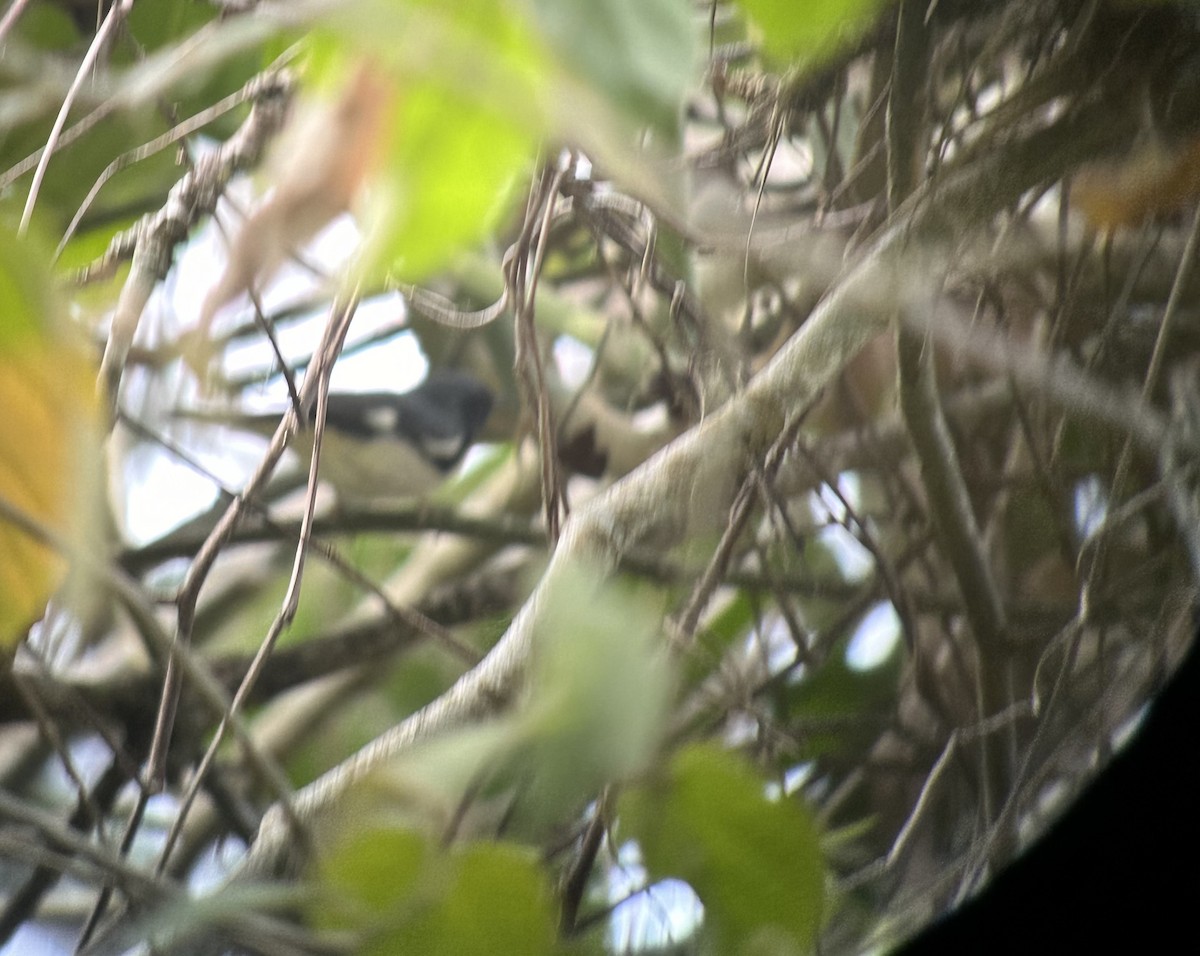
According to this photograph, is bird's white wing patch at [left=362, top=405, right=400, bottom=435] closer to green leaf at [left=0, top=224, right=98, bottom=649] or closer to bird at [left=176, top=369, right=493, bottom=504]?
bird at [left=176, top=369, right=493, bottom=504]

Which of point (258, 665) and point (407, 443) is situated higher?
point (407, 443)

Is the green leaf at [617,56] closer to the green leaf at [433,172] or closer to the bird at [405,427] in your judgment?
the green leaf at [433,172]

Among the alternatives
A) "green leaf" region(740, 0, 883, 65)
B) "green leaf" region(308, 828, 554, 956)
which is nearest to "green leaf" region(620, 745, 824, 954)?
"green leaf" region(308, 828, 554, 956)

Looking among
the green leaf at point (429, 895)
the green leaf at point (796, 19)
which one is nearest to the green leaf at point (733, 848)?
the green leaf at point (429, 895)

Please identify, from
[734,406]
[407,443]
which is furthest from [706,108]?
[407,443]

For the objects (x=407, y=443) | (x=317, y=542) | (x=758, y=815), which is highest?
(x=407, y=443)

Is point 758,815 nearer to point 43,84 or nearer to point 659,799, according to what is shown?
point 659,799
